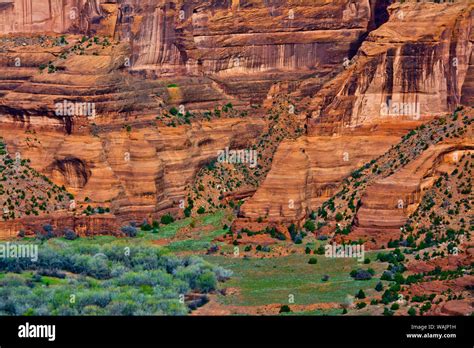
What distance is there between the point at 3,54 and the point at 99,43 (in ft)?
17.2

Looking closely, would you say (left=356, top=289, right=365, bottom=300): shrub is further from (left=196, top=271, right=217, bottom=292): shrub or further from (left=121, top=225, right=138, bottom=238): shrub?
(left=121, top=225, right=138, bottom=238): shrub

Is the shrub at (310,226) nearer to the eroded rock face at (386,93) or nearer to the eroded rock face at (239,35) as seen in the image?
the eroded rock face at (386,93)

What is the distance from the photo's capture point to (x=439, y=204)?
4176 inches

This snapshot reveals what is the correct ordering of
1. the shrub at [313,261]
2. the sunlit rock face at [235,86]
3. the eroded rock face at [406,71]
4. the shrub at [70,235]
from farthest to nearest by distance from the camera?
the eroded rock face at [406,71] → the sunlit rock face at [235,86] → the shrub at [70,235] → the shrub at [313,261]

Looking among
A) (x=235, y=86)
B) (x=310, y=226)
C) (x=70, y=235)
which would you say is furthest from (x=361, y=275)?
(x=235, y=86)

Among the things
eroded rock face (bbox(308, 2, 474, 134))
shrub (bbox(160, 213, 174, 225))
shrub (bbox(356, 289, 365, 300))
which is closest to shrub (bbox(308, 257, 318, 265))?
shrub (bbox(356, 289, 365, 300))

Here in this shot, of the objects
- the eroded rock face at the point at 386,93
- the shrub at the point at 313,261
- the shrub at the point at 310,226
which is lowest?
the shrub at the point at 313,261

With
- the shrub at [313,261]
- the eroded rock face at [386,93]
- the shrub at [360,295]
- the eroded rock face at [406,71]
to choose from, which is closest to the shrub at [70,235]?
the eroded rock face at [386,93]

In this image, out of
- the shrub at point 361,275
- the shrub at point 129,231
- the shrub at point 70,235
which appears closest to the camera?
the shrub at point 361,275

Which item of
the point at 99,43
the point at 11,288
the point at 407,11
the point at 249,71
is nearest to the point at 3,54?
the point at 99,43

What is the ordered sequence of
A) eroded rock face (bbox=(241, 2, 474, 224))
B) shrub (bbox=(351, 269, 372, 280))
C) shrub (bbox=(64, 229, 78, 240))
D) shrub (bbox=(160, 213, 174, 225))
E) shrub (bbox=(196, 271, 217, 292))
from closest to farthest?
shrub (bbox=(196, 271, 217, 292)), shrub (bbox=(351, 269, 372, 280)), shrub (bbox=(64, 229, 78, 240)), shrub (bbox=(160, 213, 174, 225)), eroded rock face (bbox=(241, 2, 474, 224))

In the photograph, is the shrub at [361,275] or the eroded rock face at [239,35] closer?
the shrub at [361,275]

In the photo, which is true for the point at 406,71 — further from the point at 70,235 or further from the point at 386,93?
the point at 70,235

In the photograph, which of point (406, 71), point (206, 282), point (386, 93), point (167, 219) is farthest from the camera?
point (386, 93)
